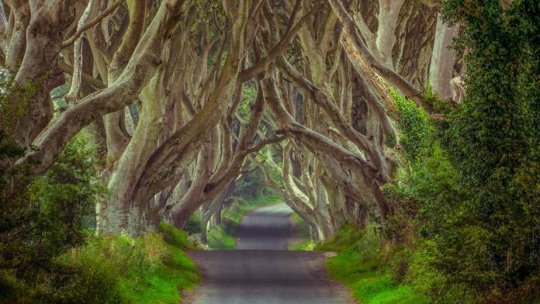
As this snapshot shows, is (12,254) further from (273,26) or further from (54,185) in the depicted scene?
(273,26)

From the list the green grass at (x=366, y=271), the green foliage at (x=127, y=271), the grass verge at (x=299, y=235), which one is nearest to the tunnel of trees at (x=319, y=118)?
the green foliage at (x=127, y=271)

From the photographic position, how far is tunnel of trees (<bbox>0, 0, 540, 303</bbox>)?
14.3m

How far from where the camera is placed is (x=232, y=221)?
2803 inches

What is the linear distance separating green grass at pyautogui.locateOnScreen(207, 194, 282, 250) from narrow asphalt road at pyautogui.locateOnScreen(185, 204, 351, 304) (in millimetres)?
22985

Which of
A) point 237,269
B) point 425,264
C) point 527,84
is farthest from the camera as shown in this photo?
point 237,269

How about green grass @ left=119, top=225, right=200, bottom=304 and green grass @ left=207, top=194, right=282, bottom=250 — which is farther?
green grass @ left=207, top=194, right=282, bottom=250

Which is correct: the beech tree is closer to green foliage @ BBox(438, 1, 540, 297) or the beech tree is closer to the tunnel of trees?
the tunnel of trees

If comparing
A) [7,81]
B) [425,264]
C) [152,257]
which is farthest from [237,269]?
[7,81]

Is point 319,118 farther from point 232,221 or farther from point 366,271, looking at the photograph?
point 232,221

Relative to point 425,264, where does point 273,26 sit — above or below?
above

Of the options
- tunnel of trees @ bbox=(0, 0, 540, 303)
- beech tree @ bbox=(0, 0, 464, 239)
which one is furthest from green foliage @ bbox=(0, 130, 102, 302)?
beech tree @ bbox=(0, 0, 464, 239)

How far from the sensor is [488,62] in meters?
14.5

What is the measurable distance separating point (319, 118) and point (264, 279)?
11474mm

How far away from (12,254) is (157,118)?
40.4ft
